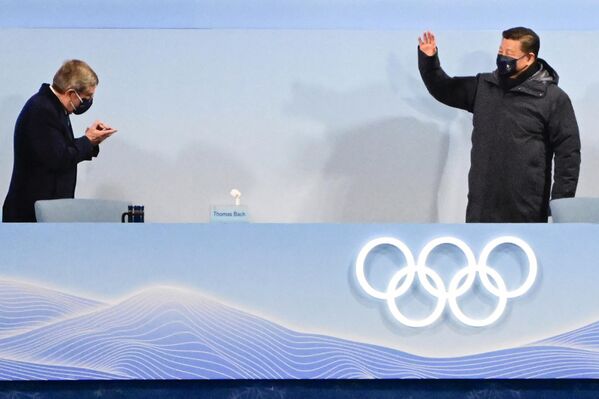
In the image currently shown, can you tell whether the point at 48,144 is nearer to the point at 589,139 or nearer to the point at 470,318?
the point at 470,318

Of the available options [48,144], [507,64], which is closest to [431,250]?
[507,64]

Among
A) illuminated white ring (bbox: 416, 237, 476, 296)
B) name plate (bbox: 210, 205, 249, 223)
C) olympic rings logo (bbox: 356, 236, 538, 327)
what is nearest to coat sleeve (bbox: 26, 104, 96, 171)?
name plate (bbox: 210, 205, 249, 223)

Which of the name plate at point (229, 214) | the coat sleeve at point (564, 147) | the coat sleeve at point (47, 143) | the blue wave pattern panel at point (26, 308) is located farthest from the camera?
the coat sleeve at point (564, 147)

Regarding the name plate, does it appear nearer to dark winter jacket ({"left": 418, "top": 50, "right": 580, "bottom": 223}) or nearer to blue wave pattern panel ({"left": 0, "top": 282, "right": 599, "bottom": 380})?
blue wave pattern panel ({"left": 0, "top": 282, "right": 599, "bottom": 380})

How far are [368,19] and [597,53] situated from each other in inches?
52.3

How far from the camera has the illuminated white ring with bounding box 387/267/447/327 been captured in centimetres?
311

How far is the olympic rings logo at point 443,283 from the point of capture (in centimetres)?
312

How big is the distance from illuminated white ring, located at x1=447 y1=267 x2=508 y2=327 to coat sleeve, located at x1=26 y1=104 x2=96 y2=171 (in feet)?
6.16

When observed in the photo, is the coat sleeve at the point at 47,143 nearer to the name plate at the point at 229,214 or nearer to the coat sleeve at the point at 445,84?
the name plate at the point at 229,214

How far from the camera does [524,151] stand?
4.39 m

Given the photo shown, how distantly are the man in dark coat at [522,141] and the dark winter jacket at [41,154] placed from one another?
1811 mm

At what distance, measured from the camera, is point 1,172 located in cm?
552

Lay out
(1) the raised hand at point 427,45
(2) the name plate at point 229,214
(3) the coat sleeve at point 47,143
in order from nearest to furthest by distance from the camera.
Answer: (2) the name plate at point 229,214, (3) the coat sleeve at point 47,143, (1) the raised hand at point 427,45

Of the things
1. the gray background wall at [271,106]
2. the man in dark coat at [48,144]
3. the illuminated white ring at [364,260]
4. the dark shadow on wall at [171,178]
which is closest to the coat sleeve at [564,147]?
the gray background wall at [271,106]
